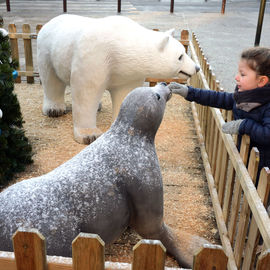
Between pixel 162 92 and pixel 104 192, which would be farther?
pixel 162 92

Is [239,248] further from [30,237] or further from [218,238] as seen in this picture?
[30,237]

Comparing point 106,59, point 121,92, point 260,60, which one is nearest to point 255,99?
point 260,60

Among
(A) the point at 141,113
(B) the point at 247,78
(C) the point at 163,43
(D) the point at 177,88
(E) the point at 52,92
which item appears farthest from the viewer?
(E) the point at 52,92

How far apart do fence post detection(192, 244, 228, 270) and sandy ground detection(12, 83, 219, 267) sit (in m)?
1.11

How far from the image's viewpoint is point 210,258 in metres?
1.27

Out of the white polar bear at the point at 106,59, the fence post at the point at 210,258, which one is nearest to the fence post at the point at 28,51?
the white polar bear at the point at 106,59

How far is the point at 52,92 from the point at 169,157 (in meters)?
1.66

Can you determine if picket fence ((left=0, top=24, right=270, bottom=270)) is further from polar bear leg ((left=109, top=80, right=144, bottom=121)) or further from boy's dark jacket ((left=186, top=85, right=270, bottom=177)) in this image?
polar bear leg ((left=109, top=80, right=144, bottom=121))

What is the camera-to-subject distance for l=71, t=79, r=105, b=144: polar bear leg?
362cm

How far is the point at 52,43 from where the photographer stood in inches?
155

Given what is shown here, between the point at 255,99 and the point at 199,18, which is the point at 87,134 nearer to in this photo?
the point at 255,99

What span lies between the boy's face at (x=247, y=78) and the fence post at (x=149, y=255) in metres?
1.38

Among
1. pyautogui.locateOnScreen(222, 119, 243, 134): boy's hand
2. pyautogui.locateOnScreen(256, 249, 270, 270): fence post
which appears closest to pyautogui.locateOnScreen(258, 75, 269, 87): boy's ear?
pyautogui.locateOnScreen(222, 119, 243, 134): boy's hand

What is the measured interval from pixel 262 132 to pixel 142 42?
5.55 ft
